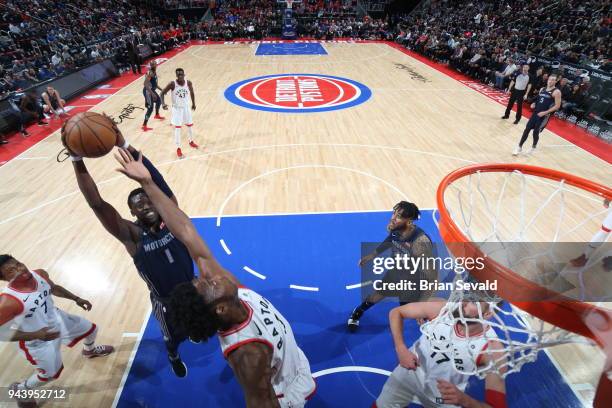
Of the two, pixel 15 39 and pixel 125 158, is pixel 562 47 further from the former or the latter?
pixel 15 39

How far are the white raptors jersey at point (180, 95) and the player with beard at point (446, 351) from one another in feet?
21.8

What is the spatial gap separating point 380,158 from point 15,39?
640 inches

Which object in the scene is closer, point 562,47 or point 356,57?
point 562,47

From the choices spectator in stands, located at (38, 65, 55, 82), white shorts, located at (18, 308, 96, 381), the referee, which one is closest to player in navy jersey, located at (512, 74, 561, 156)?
the referee

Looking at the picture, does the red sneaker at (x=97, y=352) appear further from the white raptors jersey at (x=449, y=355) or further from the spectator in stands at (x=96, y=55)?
the spectator in stands at (x=96, y=55)

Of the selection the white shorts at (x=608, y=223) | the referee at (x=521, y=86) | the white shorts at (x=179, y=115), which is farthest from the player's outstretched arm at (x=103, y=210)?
the referee at (x=521, y=86)

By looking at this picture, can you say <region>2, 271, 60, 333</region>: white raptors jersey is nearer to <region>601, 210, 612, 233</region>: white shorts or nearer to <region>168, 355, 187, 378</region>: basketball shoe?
<region>168, 355, 187, 378</region>: basketball shoe

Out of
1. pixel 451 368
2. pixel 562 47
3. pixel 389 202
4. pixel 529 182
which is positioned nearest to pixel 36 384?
pixel 451 368

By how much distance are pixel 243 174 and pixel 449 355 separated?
18.0 ft

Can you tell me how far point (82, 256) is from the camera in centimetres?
520

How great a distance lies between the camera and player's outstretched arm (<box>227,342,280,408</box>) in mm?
1773

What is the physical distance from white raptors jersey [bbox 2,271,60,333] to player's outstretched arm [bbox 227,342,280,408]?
2.23 metres

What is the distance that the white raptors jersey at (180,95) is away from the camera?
24.7ft

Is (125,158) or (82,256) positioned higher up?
(125,158)
